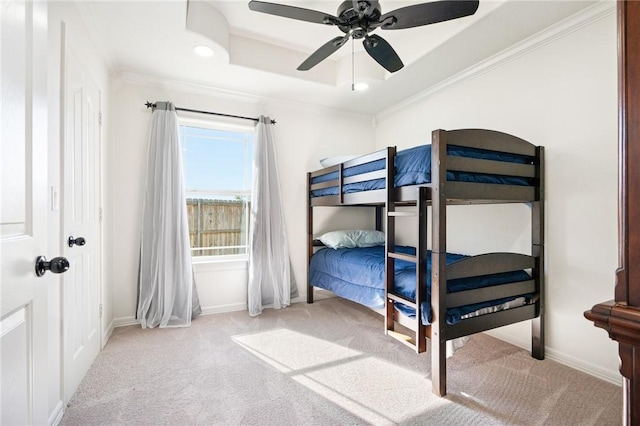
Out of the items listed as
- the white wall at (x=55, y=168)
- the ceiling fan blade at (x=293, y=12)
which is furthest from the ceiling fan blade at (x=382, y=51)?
the white wall at (x=55, y=168)

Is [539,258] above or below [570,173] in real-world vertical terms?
below

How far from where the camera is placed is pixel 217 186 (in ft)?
11.1

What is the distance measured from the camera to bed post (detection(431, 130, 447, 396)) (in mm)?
1751

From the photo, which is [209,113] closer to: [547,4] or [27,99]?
[27,99]

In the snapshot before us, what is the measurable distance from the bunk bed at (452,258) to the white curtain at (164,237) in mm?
1810

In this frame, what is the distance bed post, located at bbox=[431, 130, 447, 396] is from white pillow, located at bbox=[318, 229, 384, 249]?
1554 mm

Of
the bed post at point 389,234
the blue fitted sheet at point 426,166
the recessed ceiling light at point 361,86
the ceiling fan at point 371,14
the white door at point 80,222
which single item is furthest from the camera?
the recessed ceiling light at point 361,86

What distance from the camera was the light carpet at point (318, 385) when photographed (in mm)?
1576

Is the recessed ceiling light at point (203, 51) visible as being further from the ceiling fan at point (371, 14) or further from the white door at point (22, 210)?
the white door at point (22, 210)

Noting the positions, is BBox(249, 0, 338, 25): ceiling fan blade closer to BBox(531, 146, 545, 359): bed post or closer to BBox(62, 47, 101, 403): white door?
BBox(62, 47, 101, 403): white door

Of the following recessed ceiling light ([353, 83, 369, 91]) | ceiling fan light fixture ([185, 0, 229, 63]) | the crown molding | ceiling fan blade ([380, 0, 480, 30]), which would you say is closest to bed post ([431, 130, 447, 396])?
ceiling fan blade ([380, 0, 480, 30])

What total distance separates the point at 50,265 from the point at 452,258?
258cm

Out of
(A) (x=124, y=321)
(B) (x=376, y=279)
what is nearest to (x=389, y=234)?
(B) (x=376, y=279)

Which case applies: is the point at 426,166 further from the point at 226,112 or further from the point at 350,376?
the point at 226,112
